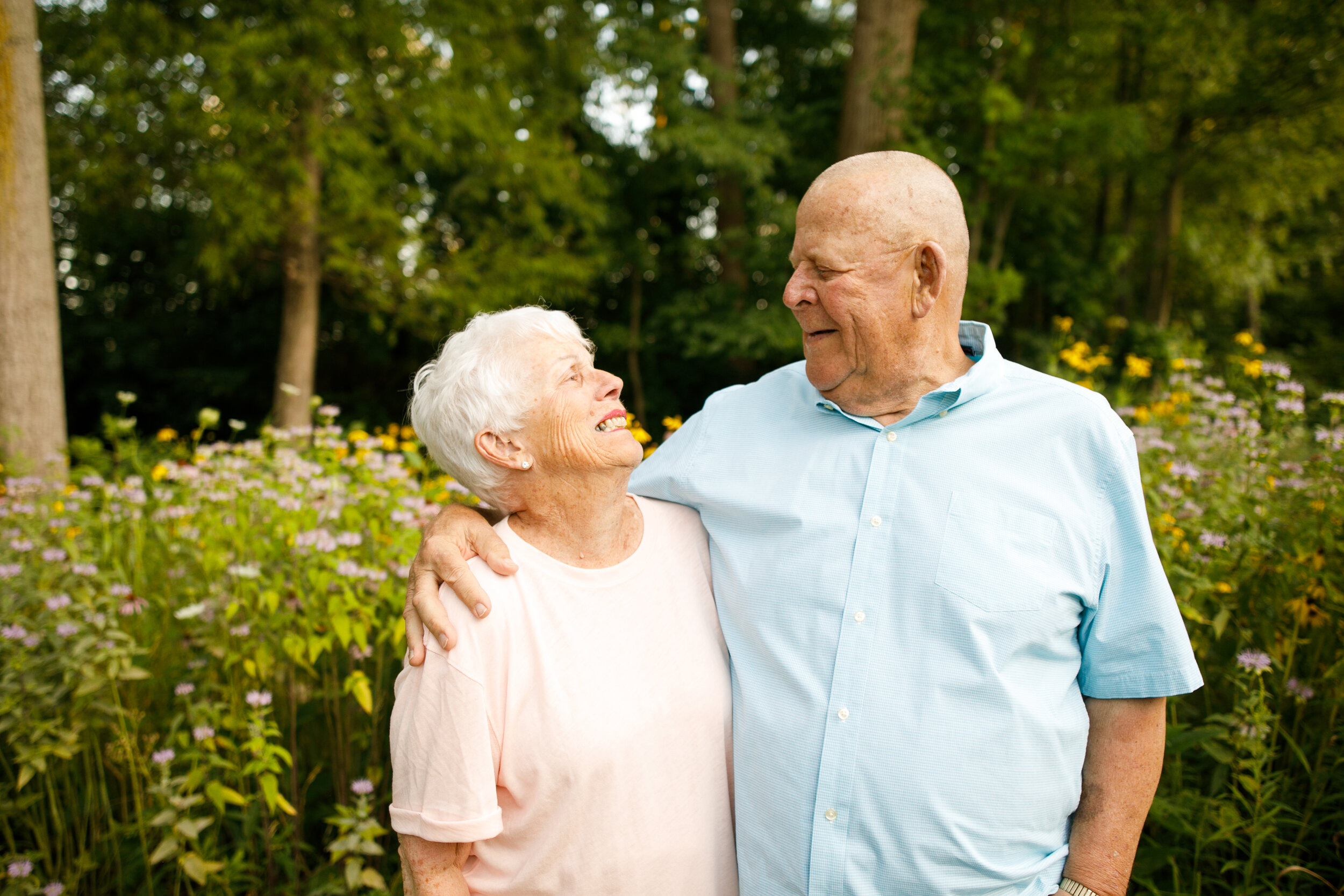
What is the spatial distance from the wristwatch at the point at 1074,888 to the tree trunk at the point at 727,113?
30.6 ft

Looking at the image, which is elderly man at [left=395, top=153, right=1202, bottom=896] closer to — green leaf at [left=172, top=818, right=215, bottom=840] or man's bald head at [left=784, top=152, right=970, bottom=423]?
man's bald head at [left=784, top=152, right=970, bottom=423]

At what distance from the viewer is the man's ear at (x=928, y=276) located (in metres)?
1.60

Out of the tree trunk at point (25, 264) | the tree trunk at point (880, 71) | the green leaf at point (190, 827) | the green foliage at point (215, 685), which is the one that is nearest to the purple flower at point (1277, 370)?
the green foliage at point (215, 685)

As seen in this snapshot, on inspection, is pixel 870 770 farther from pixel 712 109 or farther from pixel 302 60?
pixel 712 109

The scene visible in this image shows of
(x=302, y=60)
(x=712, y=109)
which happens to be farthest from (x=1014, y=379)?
(x=712, y=109)

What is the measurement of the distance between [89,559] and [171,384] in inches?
475

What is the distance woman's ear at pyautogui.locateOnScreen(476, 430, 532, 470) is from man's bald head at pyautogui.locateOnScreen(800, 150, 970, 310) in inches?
29.4

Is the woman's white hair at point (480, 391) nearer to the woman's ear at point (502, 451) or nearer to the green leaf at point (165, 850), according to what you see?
the woman's ear at point (502, 451)

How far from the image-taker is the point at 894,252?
159cm

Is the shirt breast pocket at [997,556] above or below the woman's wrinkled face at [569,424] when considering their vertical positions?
below

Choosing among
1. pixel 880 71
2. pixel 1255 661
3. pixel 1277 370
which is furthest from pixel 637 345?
pixel 1255 661

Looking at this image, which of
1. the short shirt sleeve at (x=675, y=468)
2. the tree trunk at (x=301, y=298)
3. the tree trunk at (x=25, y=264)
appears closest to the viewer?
the short shirt sleeve at (x=675, y=468)

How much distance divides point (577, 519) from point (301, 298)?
853cm

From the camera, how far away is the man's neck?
166cm
